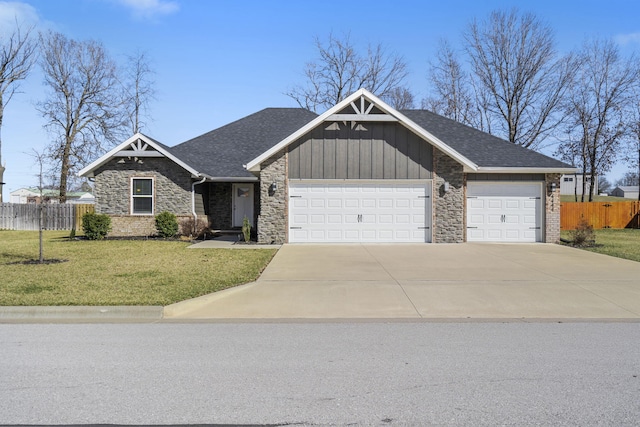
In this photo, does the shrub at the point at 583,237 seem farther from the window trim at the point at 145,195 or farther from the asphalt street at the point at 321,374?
the window trim at the point at 145,195

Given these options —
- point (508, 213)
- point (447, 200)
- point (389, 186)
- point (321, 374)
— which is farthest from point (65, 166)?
point (321, 374)

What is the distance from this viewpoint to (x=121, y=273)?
1077 cm

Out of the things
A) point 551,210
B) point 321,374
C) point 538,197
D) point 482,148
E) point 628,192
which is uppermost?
point 628,192

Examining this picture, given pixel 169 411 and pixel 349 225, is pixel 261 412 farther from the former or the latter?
pixel 349 225

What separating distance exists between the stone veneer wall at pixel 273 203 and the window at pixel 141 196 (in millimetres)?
5883

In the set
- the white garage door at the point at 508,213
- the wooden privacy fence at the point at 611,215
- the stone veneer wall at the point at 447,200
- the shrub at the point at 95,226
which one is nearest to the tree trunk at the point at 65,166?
the shrub at the point at 95,226

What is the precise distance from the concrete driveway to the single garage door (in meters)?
3.40

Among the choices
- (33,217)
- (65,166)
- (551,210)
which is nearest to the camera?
(551,210)

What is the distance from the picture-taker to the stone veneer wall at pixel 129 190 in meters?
20.1

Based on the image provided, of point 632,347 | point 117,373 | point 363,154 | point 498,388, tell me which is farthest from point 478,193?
point 117,373

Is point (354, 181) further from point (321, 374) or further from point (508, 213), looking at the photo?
point (321, 374)

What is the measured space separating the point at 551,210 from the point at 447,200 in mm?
4150

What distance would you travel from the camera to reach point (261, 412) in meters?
3.80

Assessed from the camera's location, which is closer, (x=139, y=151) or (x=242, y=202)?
(x=139, y=151)
